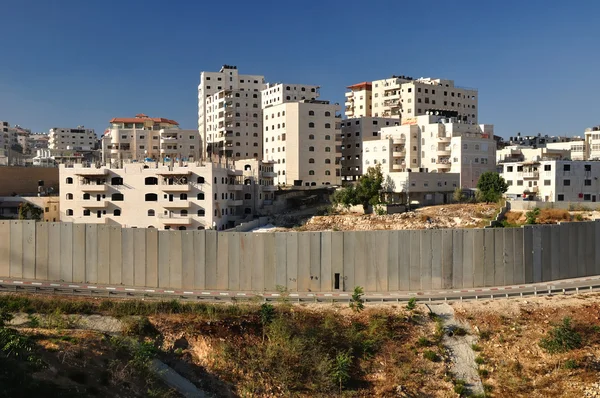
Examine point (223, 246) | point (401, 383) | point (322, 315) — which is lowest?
point (401, 383)

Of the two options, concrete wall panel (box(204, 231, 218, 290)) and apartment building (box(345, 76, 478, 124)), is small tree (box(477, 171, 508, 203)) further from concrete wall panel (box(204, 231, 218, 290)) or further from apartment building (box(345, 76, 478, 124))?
apartment building (box(345, 76, 478, 124))

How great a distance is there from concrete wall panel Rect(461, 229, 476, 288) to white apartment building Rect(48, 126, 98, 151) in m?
116

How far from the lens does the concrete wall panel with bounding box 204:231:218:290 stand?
90.8ft

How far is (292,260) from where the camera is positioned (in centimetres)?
2756

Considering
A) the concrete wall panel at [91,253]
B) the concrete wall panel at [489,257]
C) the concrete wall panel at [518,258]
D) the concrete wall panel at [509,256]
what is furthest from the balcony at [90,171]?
the concrete wall panel at [518,258]

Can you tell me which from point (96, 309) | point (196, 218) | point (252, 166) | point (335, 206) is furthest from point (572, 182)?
point (96, 309)

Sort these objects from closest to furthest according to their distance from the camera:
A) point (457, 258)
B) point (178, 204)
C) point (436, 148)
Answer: point (457, 258) → point (178, 204) → point (436, 148)

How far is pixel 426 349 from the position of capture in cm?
2159

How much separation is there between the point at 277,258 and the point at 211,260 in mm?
3638

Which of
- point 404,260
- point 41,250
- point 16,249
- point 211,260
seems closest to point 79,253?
point 41,250

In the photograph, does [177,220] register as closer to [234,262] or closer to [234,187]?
[234,187]

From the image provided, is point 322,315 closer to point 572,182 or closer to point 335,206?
point 335,206

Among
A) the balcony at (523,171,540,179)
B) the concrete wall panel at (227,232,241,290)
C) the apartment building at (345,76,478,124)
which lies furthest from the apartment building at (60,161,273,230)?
the apartment building at (345,76,478,124)

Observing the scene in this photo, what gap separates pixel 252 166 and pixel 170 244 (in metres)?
29.8
